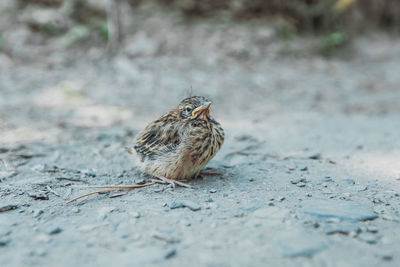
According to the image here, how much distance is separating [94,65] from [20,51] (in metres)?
1.87

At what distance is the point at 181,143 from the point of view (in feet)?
11.8

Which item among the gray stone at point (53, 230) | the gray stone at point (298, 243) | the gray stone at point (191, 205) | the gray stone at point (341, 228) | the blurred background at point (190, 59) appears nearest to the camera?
Result: the gray stone at point (298, 243)

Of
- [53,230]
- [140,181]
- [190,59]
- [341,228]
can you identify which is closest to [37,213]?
[53,230]

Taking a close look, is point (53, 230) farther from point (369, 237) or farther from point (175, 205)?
point (369, 237)

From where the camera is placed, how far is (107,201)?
3.27 m

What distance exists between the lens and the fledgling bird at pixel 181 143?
359 centimetres

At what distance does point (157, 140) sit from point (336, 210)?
1.81 metres

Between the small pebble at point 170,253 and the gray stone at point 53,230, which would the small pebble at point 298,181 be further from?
the gray stone at point 53,230

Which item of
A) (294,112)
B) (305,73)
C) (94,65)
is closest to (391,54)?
(305,73)

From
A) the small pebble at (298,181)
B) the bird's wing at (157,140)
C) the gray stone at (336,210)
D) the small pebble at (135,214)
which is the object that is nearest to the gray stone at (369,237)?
the gray stone at (336,210)

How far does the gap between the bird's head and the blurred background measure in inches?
118

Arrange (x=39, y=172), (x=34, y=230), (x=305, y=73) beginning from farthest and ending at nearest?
(x=305, y=73) → (x=39, y=172) → (x=34, y=230)

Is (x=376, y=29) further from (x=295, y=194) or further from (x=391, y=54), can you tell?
(x=295, y=194)

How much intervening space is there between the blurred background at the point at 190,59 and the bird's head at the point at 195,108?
2.99 m
